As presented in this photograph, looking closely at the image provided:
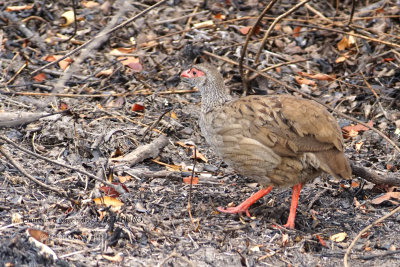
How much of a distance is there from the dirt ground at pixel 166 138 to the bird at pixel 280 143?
354 millimetres

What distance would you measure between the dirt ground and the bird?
0.35 metres

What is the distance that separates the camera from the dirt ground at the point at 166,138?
16.3ft

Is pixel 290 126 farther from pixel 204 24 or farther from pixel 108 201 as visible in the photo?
pixel 204 24

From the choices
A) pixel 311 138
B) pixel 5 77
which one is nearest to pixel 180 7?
pixel 5 77

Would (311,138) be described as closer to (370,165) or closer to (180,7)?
(370,165)

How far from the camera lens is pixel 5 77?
7.69 m

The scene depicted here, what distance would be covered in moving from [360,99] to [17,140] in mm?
4236

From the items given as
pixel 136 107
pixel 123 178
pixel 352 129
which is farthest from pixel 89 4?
pixel 352 129

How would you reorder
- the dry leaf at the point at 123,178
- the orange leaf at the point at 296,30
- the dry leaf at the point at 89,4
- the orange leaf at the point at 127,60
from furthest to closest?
1. the dry leaf at the point at 89,4
2. the orange leaf at the point at 296,30
3. the orange leaf at the point at 127,60
4. the dry leaf at the point at 123,178

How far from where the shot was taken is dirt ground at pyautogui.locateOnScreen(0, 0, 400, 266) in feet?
16.3

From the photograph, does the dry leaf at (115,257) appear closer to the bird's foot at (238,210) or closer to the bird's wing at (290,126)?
the bird's foot at (238,210)

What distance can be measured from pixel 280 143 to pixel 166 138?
1.67 m

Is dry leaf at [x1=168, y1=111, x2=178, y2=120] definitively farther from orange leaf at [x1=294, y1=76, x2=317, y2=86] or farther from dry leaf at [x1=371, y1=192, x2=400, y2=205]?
dry leaf at [x1=371, y1=192, x2=400, y2=205]

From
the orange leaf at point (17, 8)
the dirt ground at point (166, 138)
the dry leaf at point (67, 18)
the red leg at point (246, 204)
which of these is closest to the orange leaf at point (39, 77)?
the dirt ground at point (166, 138)
